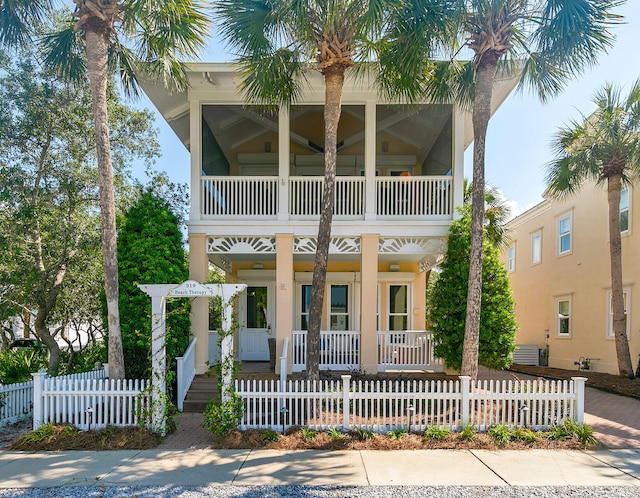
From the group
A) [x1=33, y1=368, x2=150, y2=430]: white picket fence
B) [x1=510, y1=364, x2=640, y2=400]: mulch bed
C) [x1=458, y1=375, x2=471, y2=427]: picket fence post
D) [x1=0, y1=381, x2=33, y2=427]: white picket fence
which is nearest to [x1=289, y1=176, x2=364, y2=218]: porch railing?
[x1=458, y1=375, x2=471, y2=427]: picket fence post

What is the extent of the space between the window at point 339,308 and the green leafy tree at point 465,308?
4.44 metres

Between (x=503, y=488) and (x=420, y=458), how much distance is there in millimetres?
1269

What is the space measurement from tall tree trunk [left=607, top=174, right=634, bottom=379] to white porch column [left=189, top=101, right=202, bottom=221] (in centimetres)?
1138

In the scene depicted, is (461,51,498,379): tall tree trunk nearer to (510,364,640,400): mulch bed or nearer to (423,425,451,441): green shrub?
(423,425,451,441): green shrub

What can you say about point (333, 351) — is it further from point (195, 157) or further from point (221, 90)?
point (221, 90)

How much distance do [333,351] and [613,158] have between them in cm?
943

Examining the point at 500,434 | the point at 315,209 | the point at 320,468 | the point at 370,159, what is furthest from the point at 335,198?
the point at 320,468

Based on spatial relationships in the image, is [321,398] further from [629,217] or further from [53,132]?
[629,217]

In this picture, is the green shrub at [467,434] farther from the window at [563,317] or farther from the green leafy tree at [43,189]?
the window at [563,317]

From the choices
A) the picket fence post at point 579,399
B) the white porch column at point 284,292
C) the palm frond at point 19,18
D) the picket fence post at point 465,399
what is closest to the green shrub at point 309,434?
the picket fence post at point 465,399

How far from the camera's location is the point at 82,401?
710 centimetres

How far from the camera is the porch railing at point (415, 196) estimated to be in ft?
35.5

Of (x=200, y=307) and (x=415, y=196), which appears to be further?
(x=415, y=196)

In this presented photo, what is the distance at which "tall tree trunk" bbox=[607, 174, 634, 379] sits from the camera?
477 inches
